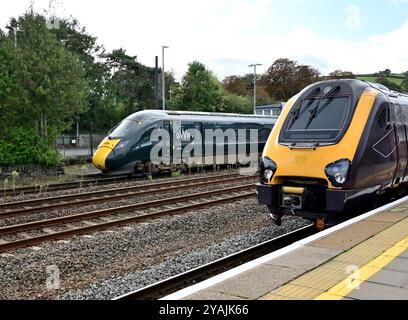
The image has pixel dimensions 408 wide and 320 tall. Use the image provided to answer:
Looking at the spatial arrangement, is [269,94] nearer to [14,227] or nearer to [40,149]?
[40,149]

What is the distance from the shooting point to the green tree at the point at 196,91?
4566cm

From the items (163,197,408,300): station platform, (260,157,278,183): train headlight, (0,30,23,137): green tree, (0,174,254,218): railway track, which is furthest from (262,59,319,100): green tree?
(163,197,408,300): station platform

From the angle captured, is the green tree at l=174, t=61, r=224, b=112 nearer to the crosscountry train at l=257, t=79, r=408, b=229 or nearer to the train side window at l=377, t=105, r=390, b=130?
the crosscountry train at l=257, t=79, r=408, b=229

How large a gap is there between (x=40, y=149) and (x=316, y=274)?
1780 centimetres

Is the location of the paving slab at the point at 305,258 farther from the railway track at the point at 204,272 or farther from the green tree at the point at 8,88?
the green tree at the point at 8,88

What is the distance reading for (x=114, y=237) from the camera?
28.4 feet

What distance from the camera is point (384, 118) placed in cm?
768

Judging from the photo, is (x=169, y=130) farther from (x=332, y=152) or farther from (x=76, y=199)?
(x=332, y=152)

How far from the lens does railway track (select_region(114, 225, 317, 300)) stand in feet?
17.8

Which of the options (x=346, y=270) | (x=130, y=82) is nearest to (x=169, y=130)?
(x=346, y=270)

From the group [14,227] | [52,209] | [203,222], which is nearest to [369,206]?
[203,222]

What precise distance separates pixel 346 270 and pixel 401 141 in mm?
4834

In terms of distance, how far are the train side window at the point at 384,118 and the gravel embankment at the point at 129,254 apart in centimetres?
277

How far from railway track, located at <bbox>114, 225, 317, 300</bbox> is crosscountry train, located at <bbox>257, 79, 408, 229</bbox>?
0.63 meters
